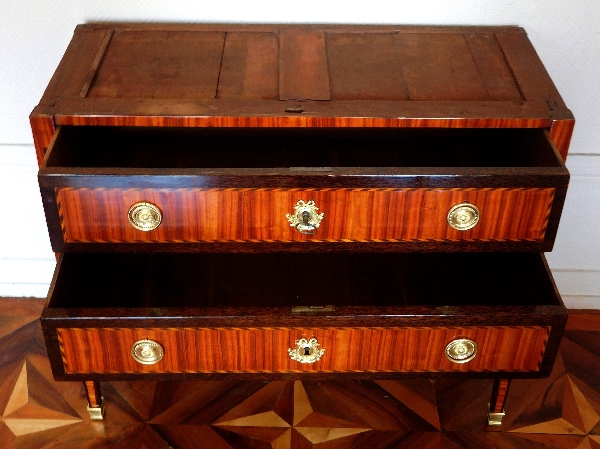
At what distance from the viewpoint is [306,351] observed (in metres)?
0.97

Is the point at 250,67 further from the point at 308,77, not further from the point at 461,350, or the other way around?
the point at 461,350

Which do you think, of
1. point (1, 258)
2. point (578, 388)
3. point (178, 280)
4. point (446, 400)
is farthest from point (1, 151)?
point (578, 388)

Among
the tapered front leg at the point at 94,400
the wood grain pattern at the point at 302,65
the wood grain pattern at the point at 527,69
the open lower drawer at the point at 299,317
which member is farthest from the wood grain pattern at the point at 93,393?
the wood grain pattern at the point at 527,69

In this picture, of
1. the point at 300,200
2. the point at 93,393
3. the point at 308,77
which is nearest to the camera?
the point at 300,200

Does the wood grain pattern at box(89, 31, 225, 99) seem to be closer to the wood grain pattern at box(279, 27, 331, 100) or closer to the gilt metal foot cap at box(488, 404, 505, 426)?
the wood grain pattern at box(279, 27, 331, 100)

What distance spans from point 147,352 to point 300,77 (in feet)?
1.36

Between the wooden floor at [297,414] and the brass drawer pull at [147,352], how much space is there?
0.70ft

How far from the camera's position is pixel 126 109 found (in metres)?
0.92

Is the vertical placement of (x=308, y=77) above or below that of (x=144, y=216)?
above

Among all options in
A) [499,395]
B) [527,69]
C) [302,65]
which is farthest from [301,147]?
[499,395]

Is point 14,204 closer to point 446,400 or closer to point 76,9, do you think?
point 76,9

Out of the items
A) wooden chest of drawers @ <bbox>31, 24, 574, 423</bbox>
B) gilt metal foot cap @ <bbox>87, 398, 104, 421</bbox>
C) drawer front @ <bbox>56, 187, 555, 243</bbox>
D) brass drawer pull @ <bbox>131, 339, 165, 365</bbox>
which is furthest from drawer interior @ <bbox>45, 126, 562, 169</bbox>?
gilt metal foot cap @ <bbox>87, 398, 104, 421</bbox>

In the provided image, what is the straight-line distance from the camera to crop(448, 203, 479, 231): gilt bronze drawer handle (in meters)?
0.89

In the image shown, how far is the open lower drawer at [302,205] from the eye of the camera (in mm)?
857
